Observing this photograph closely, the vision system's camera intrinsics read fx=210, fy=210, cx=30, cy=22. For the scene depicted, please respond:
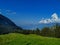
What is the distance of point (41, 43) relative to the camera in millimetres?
26766

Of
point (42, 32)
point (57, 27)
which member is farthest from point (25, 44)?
point (57, 27)

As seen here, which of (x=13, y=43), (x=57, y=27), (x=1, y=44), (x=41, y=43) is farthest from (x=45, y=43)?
(x=57, y=27)

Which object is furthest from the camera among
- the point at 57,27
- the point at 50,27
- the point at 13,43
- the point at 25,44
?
the point at 50,27

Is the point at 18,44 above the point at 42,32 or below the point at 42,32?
below

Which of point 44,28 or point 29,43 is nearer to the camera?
point 29,43

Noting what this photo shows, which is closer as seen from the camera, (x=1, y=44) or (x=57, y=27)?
(x=1, y=44)

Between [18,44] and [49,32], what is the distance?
36.6m

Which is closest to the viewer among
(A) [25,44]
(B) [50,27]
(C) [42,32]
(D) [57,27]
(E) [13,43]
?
(A) [25,44]

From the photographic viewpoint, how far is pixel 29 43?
26094 millimetres

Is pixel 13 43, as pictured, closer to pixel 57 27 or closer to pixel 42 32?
pixel 42 32

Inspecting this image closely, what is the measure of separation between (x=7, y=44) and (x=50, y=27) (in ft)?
142

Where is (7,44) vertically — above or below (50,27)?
below

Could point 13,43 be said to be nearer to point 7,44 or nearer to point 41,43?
point 7,44

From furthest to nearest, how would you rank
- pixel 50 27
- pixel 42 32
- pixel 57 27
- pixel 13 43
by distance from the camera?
pixel 50 27
pixel 57 27
pixel 42 32
pixel 13 43
